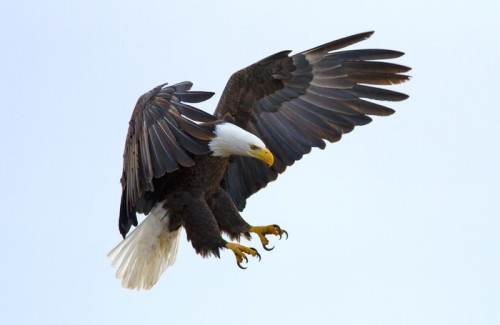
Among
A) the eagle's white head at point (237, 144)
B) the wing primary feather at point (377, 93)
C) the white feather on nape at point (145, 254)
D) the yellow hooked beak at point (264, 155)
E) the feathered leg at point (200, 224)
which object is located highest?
the eagle's white head at point (237, 144)

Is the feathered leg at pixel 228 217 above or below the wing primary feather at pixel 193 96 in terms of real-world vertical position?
below

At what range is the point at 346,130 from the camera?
812 cm

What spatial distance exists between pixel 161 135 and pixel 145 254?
1446 mm

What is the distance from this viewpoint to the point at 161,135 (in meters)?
7.04

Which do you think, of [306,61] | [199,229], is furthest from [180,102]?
[306,61]

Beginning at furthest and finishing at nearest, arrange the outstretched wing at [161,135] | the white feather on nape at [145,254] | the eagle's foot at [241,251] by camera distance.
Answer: the white feather on nape at [145,254]
the eagle's foot at [241,251]
the outstretched wing at [161,135]

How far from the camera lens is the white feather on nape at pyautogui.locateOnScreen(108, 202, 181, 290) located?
8.07m

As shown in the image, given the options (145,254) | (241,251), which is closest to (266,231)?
(241,251)

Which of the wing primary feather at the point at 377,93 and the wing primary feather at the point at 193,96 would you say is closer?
the wing primary feather at the point at 193,96

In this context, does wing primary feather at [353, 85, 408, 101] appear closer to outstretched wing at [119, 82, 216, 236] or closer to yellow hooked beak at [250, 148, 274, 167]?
yellow hooked beak at [250, 148, 274, 167]

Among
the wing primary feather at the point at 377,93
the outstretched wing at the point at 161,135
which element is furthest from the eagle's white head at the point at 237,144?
the wing primary feather at the point at 377,93

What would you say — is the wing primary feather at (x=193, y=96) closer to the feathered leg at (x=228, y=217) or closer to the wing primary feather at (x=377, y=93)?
the feathered leg at (x=228, y=217)

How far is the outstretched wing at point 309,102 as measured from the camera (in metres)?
8.12

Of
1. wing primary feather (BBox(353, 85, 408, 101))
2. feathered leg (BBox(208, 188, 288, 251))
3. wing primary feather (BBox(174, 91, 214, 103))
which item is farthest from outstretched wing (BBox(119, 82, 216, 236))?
wing primary feather (BBox(353, 85, 408, 101))
